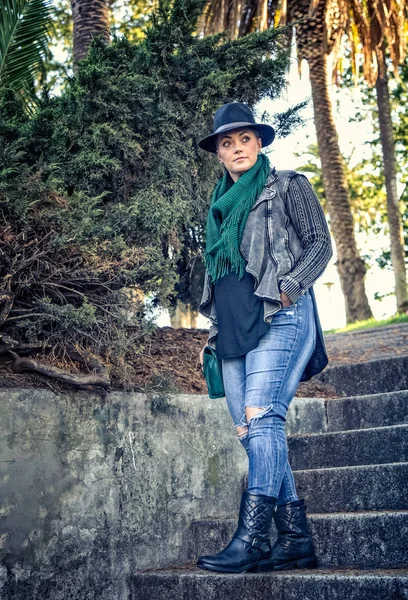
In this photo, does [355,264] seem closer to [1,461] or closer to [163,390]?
[163,390]

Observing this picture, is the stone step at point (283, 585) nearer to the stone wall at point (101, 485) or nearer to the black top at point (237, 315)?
the stone wall at point (101, 485)

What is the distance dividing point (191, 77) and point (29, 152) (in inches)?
50.3

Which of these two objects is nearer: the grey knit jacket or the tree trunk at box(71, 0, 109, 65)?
the grey knit jacket

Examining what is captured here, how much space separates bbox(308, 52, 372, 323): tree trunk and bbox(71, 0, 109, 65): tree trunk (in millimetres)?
7275

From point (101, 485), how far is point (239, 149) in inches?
75.9

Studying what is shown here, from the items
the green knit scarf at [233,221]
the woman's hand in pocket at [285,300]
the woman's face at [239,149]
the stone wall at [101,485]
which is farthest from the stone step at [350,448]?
the woman's face at [239,149]

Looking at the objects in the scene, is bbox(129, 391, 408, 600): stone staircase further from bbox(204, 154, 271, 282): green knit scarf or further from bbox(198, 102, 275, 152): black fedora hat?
bbox(198, 102, 275, 152): black fedora hat

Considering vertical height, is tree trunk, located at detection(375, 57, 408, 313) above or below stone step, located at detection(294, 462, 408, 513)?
above

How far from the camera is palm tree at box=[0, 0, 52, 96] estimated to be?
6.59 meters

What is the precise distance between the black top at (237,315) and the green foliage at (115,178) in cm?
86

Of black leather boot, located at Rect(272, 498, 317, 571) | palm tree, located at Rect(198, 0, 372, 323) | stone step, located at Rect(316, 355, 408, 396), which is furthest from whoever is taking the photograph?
palm tree, located at Rect(198, 0, 372, 323)

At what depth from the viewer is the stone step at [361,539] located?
11.0 ft

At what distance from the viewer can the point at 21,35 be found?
6.80m

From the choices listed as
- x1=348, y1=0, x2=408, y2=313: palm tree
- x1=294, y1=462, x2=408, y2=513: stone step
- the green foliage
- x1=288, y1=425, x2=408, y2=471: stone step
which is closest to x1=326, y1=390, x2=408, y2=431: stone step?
x1=288, y1=425, x2=408, y2=471: stone step
